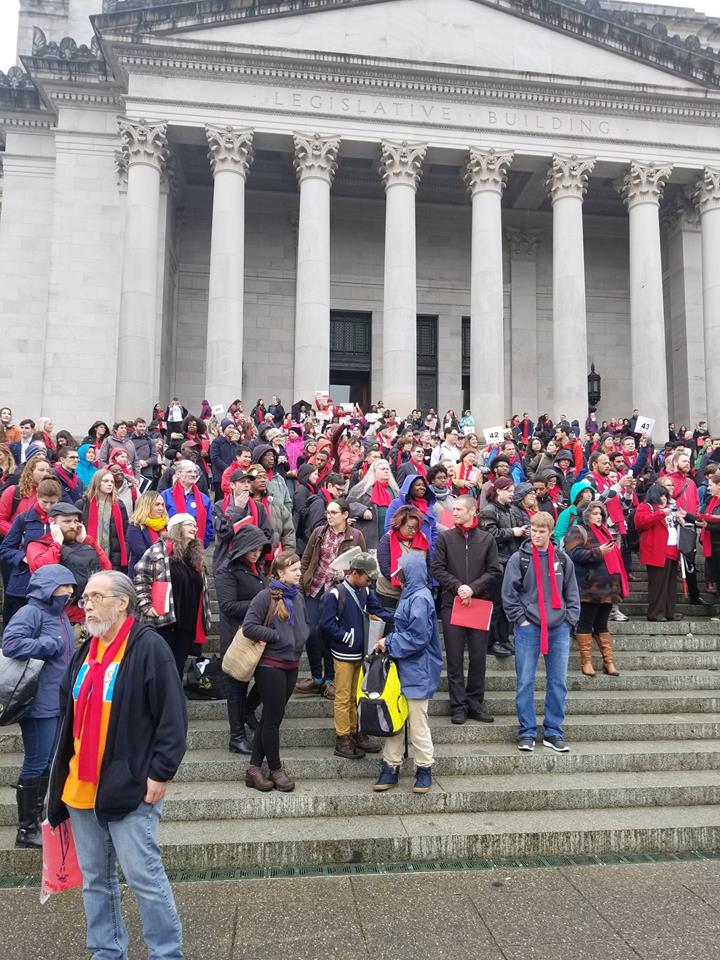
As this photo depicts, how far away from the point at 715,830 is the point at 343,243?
27.6 m

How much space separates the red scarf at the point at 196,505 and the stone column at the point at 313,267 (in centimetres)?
1401

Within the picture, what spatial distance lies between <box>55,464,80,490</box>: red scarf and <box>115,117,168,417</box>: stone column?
12608 mm

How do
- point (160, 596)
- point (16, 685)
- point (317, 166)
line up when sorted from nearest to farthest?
point (16, 685) < point (160, 596) < point (317, 166)

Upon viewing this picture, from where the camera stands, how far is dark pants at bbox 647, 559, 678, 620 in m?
10.7

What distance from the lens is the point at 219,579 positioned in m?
6.99

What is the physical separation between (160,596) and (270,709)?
1471 millimetres

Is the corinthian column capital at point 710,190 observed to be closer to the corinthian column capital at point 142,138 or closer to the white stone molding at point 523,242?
the white stone molding at point 523,242

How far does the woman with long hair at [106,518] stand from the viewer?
27.8 feet

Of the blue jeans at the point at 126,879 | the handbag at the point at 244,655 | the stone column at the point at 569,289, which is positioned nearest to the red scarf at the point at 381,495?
the handbag at the point at 244,655

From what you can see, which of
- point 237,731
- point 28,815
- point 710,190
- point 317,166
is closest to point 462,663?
point 237,731

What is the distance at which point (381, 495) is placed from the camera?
10602 mm

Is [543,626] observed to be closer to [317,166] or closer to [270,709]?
[270,709]

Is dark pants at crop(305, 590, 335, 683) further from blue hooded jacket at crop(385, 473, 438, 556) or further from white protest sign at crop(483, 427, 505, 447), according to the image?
white protest sign at crop(483, 427, 505, 447)

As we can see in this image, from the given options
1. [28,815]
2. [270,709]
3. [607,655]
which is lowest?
[28,815]
